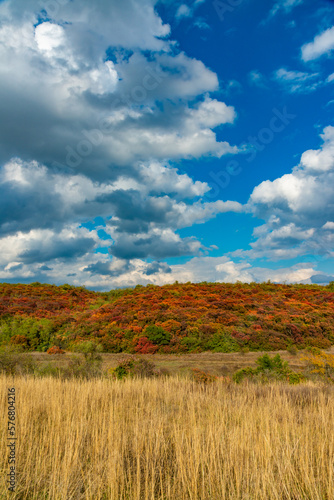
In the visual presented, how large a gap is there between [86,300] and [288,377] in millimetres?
24047

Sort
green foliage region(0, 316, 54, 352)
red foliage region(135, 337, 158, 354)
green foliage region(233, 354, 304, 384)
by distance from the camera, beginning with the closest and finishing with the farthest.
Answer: green foliage region(233, 354, 304, 384)
red foliage region(135, 337, 158, 354)
green foliage region(0, 316, 54, 352)

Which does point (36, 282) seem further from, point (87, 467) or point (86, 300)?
point (87, 467)

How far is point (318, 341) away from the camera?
17.7 metres

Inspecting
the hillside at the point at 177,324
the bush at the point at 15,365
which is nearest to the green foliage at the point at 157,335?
the hillside at the point at 177,324

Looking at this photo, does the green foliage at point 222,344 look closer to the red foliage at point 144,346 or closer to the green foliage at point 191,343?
the green foliage at point 191,343

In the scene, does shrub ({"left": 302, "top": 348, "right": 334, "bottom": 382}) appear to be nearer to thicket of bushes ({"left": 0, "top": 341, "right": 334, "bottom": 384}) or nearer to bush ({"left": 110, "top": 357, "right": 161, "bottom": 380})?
thicket of bushes ({"left": 0, "top": 341, "right": 334, "bottom": 384})

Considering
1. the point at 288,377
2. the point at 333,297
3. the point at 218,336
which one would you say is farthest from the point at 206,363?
the point at 333,297

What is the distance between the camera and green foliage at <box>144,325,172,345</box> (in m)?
16.9

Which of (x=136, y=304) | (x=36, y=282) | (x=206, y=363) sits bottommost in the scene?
(x=206, y=363)

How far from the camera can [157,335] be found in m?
17.1

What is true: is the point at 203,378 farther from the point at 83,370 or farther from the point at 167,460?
the point at 167,460

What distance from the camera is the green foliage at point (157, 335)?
1695cm

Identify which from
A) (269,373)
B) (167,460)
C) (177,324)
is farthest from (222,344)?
(167,460)

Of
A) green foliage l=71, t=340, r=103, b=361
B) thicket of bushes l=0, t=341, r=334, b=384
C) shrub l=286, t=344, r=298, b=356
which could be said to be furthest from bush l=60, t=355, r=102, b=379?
shrub l=286, t=344, r=298, b=356
